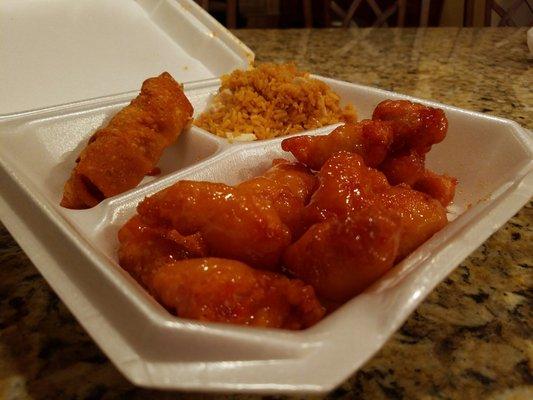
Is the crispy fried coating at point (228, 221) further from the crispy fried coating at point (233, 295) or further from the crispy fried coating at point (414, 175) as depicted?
the crispy fried coating at point (414, 175)

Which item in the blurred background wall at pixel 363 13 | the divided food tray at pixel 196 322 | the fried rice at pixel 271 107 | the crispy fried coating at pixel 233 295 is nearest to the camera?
the divided food tray at pixel 196 322

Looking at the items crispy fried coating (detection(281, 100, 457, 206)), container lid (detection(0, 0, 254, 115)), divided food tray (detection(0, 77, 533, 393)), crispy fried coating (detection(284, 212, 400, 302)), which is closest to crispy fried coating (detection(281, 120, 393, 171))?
crispy fried coating (detection(281, 100, 457, 206))

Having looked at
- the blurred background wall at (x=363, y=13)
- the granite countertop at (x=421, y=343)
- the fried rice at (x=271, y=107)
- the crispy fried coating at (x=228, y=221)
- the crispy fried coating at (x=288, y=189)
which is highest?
the crispy fried coating at (x=228, y=221)

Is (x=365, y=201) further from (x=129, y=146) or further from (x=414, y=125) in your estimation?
(x=129, y=146)

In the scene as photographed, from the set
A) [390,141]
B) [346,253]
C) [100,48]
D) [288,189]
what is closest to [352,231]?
[346,253]

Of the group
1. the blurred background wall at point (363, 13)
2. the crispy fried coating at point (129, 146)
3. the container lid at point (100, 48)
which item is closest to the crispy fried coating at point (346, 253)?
the crispy fried coating at point (129, 146)
